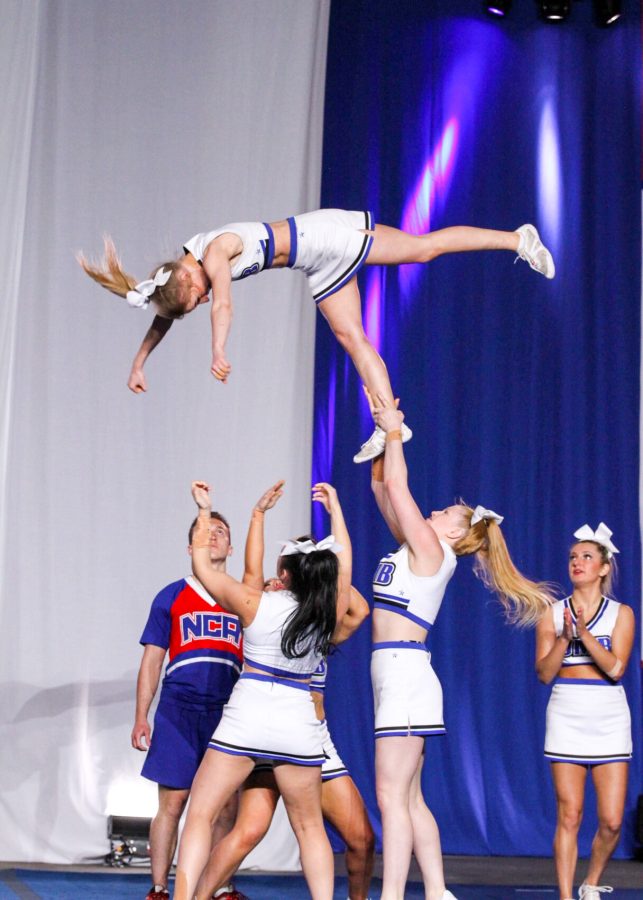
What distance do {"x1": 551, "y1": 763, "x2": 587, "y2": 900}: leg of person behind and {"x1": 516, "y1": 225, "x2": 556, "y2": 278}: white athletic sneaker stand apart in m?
1.96

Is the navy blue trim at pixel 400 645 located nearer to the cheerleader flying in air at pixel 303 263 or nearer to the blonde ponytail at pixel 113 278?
the cheerleader flying in air at pixel 303 263

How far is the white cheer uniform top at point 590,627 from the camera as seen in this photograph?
16.0 feet

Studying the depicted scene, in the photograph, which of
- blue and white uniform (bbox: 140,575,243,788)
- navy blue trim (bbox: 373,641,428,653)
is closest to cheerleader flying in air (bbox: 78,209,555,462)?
navy blue trim (bbox: 373,641,428,653)

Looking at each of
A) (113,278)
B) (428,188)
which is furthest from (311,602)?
(428,188)

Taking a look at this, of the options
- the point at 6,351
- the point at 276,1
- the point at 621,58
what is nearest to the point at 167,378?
the point at 6,351

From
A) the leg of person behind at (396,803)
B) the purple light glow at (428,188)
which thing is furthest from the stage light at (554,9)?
the leg of person behind at (396,803)

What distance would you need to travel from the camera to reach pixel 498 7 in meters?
7.75

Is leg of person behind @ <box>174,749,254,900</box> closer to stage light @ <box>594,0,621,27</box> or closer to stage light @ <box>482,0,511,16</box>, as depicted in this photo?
stage light @ <box>482,0,511,16</box>

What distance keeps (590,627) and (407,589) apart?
3.86ft

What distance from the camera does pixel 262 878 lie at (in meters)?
6.09

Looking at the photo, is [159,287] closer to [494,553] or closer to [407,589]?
[407,589]

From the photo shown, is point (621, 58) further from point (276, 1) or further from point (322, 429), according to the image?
point (322, 429)

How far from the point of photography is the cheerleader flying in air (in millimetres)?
3953

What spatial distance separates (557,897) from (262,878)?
147 centimetres
